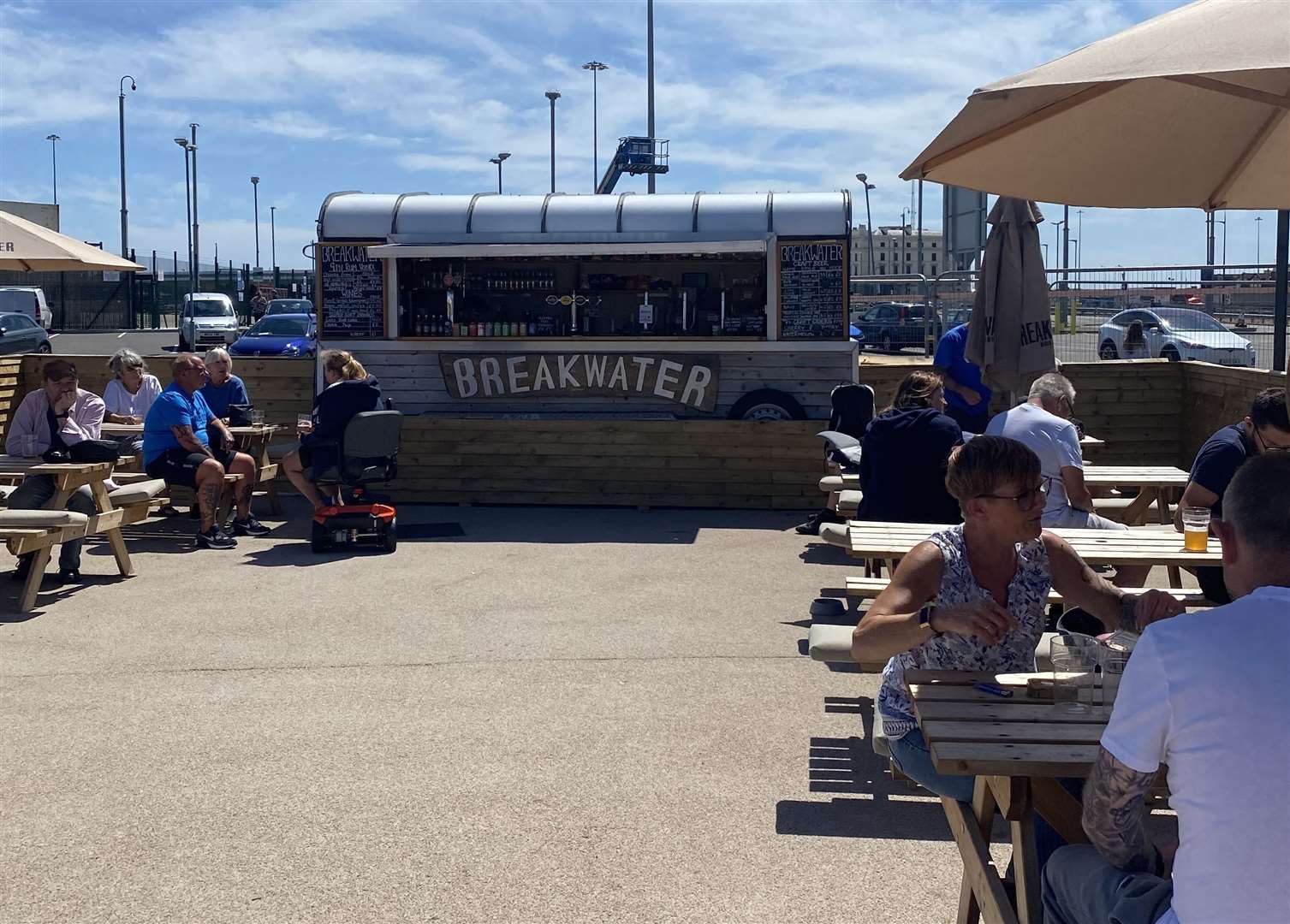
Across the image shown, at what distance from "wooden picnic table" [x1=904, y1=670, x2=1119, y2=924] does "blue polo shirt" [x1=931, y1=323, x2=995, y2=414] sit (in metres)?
5.78

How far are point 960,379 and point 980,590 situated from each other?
5.61 m

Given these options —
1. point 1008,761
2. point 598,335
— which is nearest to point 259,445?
point 598,335

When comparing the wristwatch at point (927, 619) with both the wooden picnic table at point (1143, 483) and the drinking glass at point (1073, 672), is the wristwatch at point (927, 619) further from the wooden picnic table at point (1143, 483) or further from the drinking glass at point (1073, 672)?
the wooden picnic table at point (1143, 483)

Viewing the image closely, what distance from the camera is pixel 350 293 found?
39.3 feet

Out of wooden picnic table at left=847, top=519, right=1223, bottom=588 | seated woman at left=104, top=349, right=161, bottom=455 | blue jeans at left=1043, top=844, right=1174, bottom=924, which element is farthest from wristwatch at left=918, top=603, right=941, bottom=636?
seated woman at left=104, top=349, right=161, bottom=455

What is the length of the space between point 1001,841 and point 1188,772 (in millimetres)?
2120

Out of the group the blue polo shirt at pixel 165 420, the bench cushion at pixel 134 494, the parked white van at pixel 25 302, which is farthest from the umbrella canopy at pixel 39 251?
the parked white van at pixel 25 302

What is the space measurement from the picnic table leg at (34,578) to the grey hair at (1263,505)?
648cm

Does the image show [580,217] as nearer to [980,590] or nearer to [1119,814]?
[980,590]

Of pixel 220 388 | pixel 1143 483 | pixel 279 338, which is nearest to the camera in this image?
pixel 1143 483

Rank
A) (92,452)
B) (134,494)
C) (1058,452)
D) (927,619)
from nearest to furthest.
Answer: (927,619) → (1058,452) → (92,452) → (134,494)

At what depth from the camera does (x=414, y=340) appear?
1188cm

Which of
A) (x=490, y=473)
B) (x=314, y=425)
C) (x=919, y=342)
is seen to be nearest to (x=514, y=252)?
(x=490, y=473)

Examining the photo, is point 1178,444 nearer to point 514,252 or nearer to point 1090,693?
point 514,252
